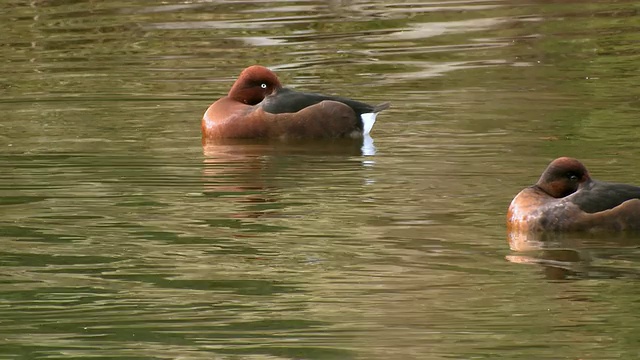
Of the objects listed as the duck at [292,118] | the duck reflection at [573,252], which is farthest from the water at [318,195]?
the duck at [292,118]

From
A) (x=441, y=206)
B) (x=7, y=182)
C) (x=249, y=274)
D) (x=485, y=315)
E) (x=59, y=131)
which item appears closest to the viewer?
(x=485, y=315)

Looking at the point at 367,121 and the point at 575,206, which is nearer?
the point at 575,206

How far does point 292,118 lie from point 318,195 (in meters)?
2.78

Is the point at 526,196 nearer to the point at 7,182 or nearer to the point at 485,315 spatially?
the point at 485,315

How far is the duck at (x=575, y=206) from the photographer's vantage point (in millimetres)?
10883

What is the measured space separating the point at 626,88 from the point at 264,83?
3.85 m

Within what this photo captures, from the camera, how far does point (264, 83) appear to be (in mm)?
15883

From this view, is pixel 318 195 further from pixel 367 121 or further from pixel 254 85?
pixel 254 85

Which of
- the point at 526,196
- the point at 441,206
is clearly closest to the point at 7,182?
the point at 441,206

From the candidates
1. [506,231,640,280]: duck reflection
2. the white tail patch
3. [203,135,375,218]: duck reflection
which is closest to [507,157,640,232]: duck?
[506,231,640,280]: duck reflection

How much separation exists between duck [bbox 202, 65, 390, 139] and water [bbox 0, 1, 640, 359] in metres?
0.19

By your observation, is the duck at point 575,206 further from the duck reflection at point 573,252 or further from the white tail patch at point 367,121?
the white tail patch at point 367,121

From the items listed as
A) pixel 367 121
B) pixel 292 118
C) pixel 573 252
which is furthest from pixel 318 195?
pixel 367 121

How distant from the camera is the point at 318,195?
1263 centimetres
